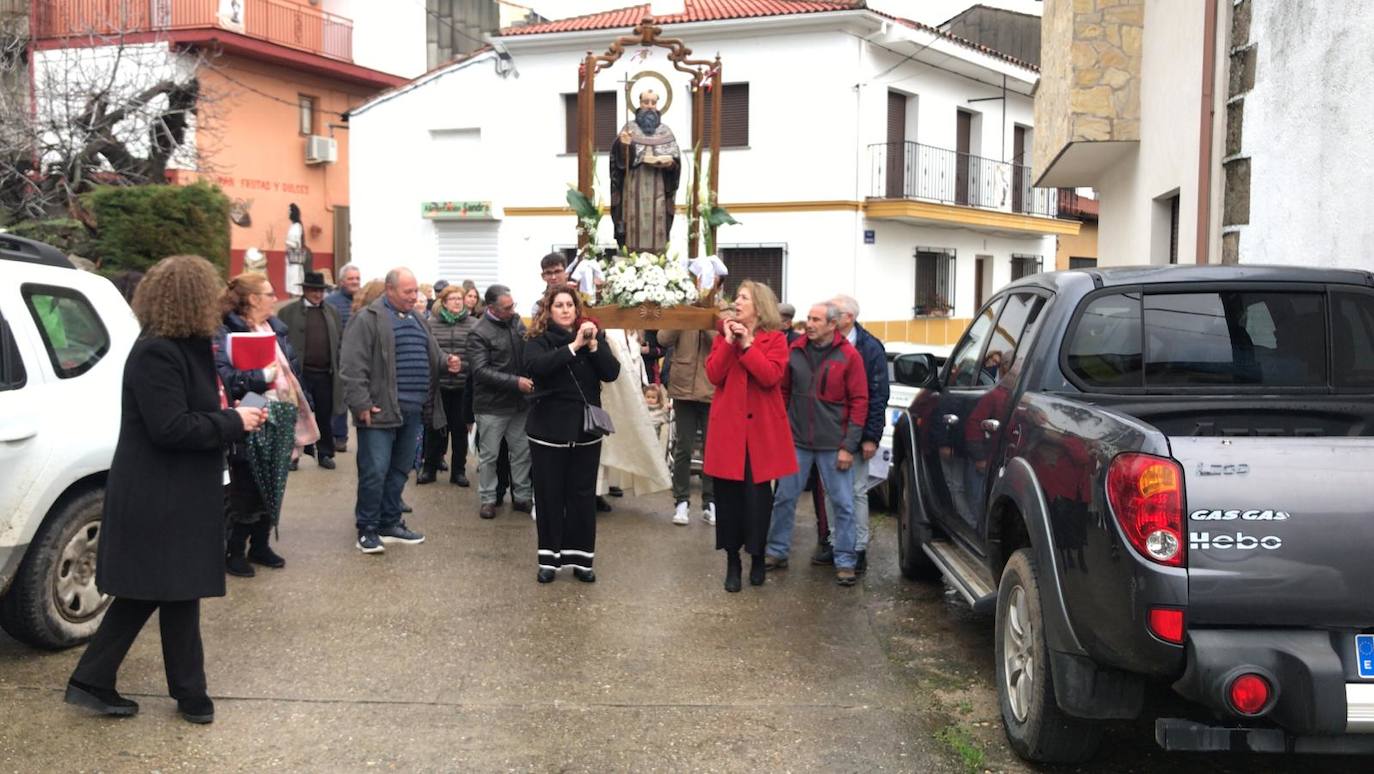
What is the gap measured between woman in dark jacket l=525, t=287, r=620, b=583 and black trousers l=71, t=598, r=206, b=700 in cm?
278

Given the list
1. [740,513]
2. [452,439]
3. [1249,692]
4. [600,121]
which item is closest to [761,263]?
[600,121]

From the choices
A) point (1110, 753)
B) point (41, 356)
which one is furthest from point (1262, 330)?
point (41, 356)

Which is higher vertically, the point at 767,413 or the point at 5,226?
the point at 5,226

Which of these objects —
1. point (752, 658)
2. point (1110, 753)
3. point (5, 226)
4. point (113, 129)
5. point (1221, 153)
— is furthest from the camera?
point (113, 129)

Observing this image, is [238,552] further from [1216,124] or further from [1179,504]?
[1216,124]

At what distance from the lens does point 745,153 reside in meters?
25.3

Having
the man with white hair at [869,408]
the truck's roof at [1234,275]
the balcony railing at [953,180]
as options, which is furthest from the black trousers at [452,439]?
the balcony railing at [953,180]

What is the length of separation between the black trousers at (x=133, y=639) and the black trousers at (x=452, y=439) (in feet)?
19.8

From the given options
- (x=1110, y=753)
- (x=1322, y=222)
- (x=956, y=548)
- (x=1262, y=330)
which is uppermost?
(x=1322, y=222)

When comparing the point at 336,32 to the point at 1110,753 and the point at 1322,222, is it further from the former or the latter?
the point at 1110,753

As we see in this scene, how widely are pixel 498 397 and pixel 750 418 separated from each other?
9.30ft

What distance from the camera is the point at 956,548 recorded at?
6688 mm

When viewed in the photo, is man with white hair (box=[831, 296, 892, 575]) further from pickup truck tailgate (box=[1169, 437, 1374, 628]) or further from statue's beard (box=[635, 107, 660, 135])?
pickup truck tailgate (box=[1169, 437, 1374, 628])

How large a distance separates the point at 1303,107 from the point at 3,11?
24.1 m
